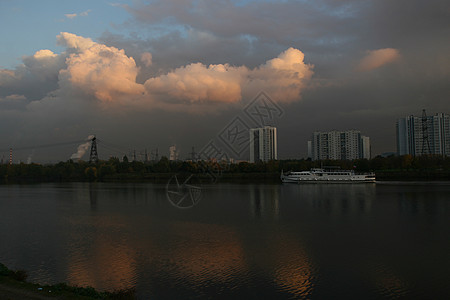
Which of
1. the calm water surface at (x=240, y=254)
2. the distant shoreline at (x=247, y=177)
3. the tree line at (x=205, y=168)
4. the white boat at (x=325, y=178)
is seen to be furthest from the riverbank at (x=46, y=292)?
the tree line at (x=205, y=168)

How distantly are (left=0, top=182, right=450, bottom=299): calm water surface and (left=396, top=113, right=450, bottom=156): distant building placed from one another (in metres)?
61.6

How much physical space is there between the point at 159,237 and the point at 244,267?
4374 millimetres

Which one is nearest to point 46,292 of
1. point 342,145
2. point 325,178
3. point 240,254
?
point 240,254

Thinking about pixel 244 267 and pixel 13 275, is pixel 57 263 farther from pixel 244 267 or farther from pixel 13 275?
pixel 244 267

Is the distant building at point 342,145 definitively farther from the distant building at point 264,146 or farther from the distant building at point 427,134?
the distant building at point 264,146

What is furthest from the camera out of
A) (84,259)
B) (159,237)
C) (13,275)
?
(159,237)

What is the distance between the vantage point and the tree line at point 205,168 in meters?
53.3

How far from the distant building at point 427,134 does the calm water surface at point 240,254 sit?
6157 centimetres

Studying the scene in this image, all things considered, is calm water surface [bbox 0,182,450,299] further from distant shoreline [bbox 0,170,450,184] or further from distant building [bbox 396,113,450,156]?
distant building [bbox 396,113,450,156]

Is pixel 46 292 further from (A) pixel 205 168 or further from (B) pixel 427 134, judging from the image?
(B) pixel 427 134

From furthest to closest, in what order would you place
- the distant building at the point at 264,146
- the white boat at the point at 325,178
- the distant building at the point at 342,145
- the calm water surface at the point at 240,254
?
1. the distant building at the point at 342,145
2. the distant building at the point at 264,146
3. the white boat at the point at 325,178
4. the calm water surface at the point at 240,254

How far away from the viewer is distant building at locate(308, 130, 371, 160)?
8138cm

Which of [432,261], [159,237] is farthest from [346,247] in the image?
[159,237]

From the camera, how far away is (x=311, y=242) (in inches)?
427
